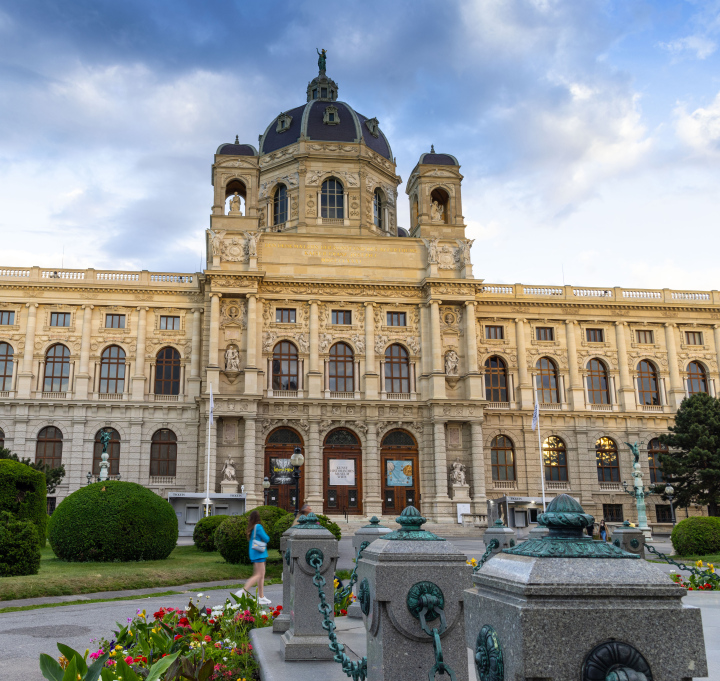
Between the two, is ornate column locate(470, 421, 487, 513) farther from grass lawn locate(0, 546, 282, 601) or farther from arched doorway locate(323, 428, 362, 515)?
grass lawn locate(0, 546, 282, 601)

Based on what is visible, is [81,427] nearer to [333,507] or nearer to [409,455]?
[333,507]

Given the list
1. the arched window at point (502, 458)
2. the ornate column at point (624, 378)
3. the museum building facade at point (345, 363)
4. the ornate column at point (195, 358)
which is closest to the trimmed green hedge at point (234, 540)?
the museum building facade at point (345, 363)

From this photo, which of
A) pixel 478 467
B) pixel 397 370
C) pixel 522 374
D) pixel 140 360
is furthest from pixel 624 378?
pixel 140 360

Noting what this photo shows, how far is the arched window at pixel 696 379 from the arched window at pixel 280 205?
31.3 meters

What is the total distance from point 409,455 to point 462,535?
22.7 ft

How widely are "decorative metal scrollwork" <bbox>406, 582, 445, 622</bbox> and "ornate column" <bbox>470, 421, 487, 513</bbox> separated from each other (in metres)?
40.4

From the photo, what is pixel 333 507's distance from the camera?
44.2 meters

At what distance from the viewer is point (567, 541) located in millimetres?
3182

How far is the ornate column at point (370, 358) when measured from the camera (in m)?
45.7

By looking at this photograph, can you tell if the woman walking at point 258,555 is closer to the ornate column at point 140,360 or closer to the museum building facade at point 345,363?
the museum building facade at point 345,363

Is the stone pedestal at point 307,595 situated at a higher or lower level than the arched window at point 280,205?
lower

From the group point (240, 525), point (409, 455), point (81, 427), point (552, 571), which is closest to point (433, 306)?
point (409, 455)

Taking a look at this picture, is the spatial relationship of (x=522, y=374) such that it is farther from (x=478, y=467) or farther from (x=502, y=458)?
(x=478, y=467)

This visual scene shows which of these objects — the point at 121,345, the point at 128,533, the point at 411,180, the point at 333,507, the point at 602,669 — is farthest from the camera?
the point at 411,180
